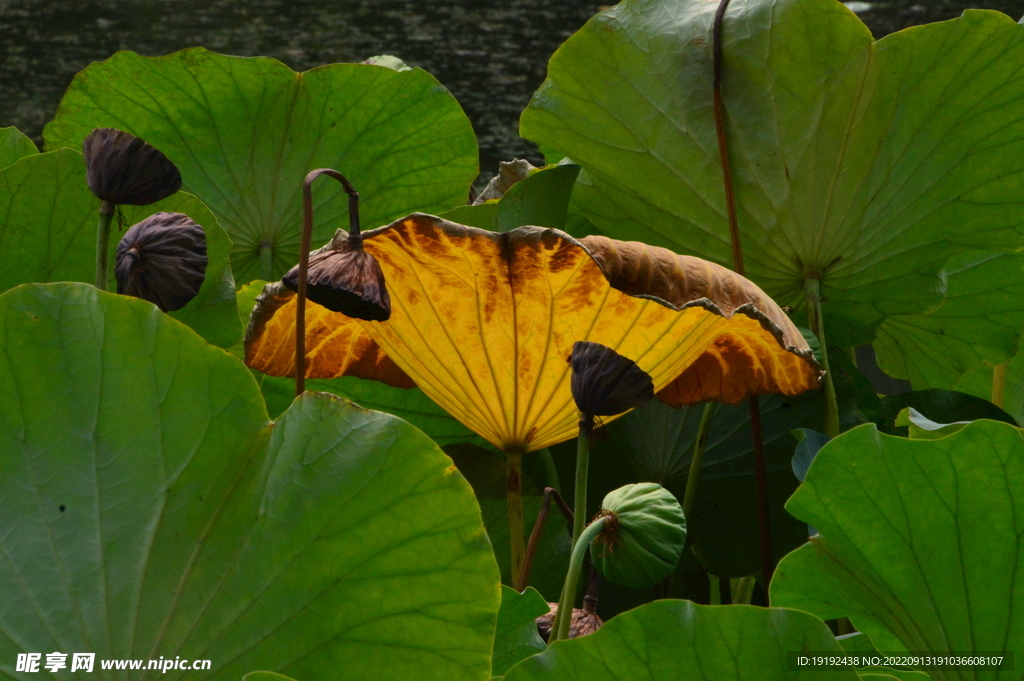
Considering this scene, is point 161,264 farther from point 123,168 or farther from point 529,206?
point 529,206

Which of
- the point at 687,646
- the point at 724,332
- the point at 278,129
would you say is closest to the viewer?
the point at 687,646

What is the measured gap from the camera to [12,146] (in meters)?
0.39

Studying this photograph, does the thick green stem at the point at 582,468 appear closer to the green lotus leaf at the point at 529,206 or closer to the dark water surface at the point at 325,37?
the green lotus leaf at the point at 529,206

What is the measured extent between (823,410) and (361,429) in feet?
0.69

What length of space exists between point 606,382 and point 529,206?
0.14 metres

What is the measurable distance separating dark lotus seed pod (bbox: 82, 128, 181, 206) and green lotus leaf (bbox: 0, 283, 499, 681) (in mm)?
53

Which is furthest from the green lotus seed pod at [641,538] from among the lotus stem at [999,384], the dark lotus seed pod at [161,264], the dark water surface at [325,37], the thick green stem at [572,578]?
the dark water surface at [325,37]

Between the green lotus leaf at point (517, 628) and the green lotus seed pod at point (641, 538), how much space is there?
2 cm

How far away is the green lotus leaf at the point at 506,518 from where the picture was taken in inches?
14.2

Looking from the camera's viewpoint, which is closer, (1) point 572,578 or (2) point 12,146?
(1) point 572,578

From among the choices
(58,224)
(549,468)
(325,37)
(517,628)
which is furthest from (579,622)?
(325,37)

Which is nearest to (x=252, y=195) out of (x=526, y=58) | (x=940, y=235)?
(x=940, y=235)

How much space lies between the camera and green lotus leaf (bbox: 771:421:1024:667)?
0.23 meters

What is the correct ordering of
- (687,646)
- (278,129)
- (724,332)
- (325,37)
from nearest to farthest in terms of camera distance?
(687,646), (724,332), (278,129), (325,37)
